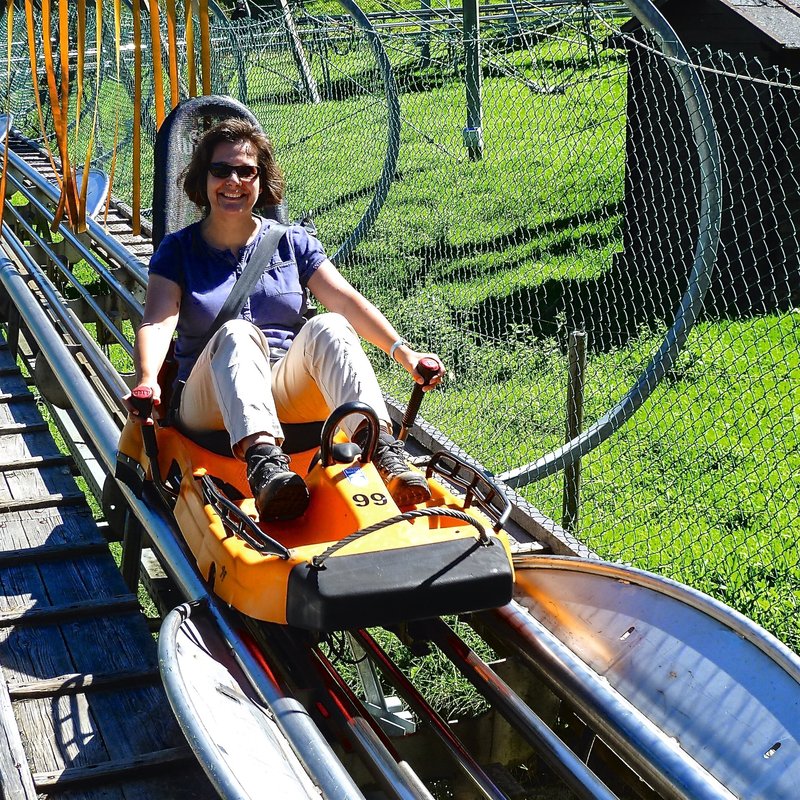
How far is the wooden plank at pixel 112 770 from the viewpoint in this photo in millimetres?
2373

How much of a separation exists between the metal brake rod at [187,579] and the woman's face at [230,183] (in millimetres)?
842

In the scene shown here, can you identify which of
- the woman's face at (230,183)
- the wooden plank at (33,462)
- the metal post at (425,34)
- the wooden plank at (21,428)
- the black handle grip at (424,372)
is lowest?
the wooden plank at (33,462)

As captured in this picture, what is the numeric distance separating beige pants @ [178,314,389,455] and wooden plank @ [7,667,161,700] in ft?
2.13

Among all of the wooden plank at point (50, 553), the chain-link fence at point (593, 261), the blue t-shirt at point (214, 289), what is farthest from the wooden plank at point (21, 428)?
the blue t-shirt at point (214, 289)

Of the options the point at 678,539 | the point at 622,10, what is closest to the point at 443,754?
the point at 678,539

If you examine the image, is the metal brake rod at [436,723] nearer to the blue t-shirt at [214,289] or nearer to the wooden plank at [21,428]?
the blue t-shirt at [214,289]

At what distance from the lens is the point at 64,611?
3.08m

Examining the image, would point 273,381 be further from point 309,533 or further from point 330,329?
point 309,533

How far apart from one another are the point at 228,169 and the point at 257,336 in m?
0.54

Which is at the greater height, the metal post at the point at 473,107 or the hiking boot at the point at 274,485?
the metal post at the point at 473,107

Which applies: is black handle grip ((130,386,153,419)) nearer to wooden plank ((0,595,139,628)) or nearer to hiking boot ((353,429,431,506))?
hiking boot ((353,429,431,506))

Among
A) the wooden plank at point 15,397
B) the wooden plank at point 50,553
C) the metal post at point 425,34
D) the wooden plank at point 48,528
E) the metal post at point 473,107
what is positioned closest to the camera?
the wooden plank at point 50,553

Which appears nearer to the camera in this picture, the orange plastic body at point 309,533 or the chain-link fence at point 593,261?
the orange plastic body at point 309,533

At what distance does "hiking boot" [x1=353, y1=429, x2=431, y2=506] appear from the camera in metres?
2.54
